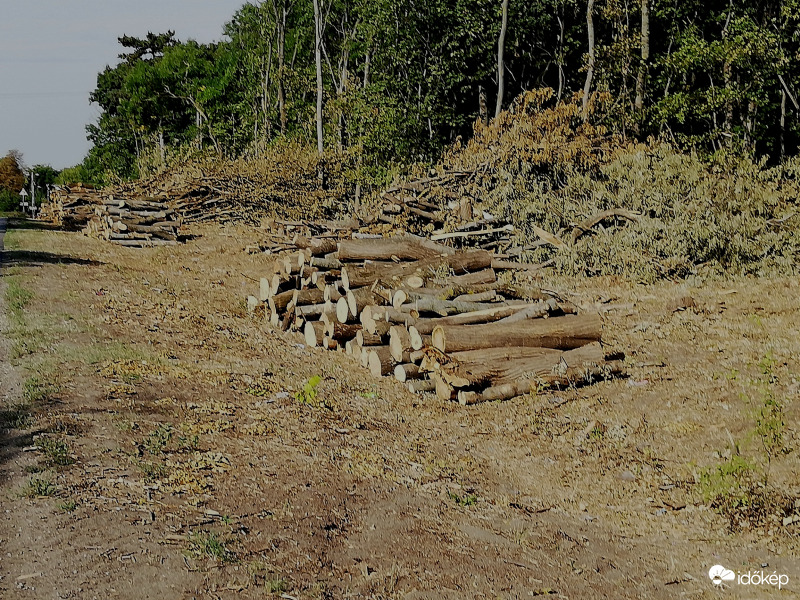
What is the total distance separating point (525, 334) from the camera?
9.71 m

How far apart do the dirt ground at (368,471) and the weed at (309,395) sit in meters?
0.11

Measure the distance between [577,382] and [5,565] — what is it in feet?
22.3

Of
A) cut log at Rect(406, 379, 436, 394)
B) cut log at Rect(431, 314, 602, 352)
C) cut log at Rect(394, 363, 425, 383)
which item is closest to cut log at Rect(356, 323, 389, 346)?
cut log at Rect(394, 363, 425, 383)

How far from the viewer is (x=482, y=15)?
29.9 meters

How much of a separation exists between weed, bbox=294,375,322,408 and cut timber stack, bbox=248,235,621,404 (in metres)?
1.06

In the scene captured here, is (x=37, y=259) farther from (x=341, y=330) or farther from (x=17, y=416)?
(x=17, y=416)

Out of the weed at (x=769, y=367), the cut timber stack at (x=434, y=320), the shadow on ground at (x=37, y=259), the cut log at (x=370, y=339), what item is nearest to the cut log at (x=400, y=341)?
the cut timber stack at (x=434, y=320)

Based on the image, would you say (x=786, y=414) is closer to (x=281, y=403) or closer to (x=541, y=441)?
(x=541, y=441)

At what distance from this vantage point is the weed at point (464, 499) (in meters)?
6.51

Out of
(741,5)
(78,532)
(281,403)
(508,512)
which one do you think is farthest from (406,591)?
(741,5)

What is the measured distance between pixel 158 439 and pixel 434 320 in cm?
415

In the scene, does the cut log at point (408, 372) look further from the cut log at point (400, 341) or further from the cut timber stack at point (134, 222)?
the cut timber stack at point (134, 222)

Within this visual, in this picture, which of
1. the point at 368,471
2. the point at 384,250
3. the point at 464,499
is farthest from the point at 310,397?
the point at 384,250

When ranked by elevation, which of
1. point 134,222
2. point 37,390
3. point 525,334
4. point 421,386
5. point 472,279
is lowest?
point 421,386
